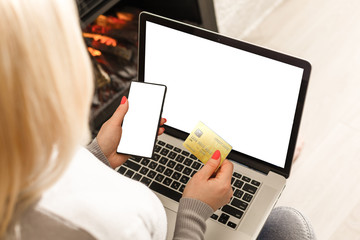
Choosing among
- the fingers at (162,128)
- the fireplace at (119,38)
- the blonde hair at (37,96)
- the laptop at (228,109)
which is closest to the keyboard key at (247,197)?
the laptop at (228,109)

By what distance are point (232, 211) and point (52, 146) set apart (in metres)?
0.45

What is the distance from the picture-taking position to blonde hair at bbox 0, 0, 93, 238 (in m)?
0.43

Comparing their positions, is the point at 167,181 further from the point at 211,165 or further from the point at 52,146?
the point at 52,146

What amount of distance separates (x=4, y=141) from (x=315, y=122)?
1190 mm

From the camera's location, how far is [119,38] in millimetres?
1590

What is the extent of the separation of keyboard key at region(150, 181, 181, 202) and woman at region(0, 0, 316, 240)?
0.86 ft

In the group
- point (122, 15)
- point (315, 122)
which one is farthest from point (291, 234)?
point (122, 15)

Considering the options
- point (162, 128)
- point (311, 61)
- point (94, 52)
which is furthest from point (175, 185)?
point (311, 61)

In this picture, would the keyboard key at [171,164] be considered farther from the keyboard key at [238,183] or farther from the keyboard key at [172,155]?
the keyboard key at [238,183]

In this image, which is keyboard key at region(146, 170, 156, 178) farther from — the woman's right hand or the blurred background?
the blurred background

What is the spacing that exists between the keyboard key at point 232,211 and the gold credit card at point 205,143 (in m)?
0.10

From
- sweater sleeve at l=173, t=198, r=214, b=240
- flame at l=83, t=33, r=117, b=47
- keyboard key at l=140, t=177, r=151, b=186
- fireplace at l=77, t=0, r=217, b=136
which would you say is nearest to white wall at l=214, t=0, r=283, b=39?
fireplace at l=77, t=0, r=217, b=136

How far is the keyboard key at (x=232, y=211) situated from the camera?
33.3 inches

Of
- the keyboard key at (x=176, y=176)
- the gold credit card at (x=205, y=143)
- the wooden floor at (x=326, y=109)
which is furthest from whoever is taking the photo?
the wooden floor at (x=326, y=109)
